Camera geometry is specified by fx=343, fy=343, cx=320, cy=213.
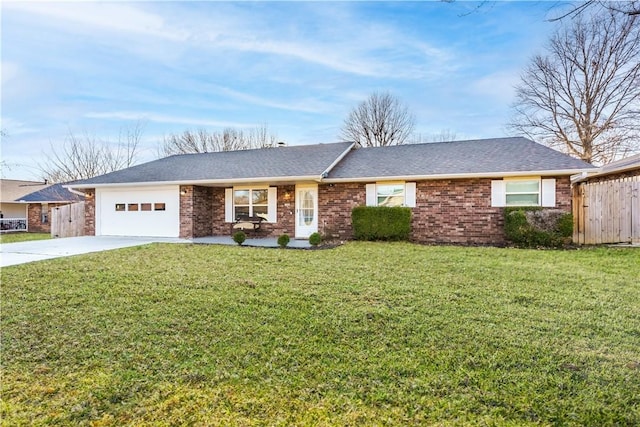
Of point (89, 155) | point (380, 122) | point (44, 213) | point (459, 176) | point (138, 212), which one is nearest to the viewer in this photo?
point (459, 176)

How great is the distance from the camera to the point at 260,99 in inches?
611

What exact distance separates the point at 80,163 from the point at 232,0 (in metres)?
28.7

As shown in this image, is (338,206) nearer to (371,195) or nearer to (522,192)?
(371,195)

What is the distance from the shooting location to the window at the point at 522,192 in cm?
1141

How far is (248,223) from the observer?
14.0 meters

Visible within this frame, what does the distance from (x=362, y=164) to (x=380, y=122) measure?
47.7 feet

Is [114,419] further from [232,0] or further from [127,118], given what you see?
[127,118]

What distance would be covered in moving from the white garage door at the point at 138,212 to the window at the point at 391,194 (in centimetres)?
788

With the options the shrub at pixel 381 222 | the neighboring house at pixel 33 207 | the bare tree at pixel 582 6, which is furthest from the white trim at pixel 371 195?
the neighboring house at pixel 33 207

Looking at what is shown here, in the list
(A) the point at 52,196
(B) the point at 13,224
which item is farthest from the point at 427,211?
(B) the point at 13,224

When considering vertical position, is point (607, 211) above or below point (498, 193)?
below

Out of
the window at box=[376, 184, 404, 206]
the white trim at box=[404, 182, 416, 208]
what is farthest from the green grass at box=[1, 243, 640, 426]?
the window at box=[376, 184, 404, 206]

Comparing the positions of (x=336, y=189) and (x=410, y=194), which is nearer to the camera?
(x=410, y=194)

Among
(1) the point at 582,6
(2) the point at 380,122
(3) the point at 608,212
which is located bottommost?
(3) the point at 608,212
